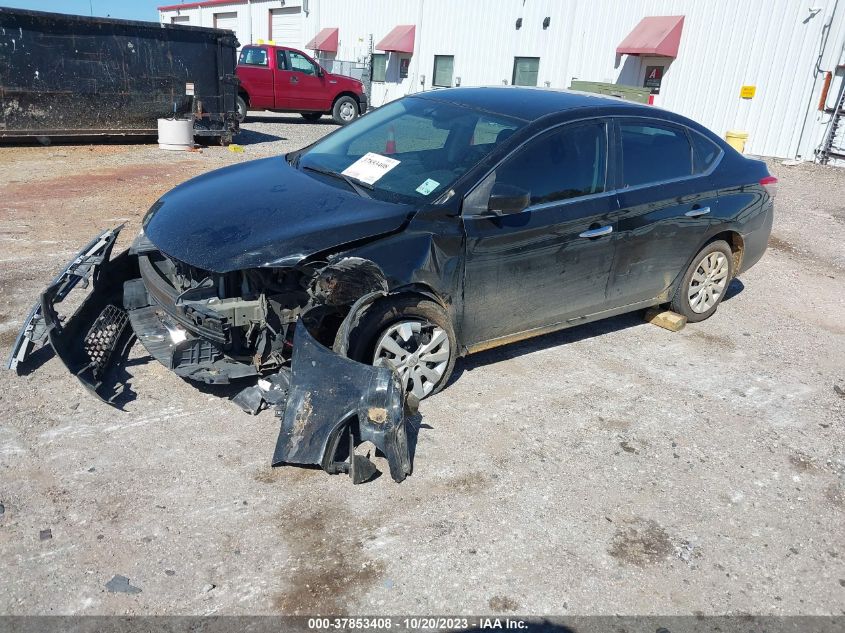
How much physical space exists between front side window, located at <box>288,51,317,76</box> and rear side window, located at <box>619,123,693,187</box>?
1385cm

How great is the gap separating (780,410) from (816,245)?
543cm

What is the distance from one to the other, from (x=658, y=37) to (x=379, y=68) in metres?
13.0

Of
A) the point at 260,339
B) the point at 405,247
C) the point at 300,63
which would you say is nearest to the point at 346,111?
the point at 300,63

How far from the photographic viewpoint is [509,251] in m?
4.02

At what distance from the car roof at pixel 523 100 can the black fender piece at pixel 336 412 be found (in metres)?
2.04

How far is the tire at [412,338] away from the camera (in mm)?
3604

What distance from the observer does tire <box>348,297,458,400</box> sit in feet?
11.8

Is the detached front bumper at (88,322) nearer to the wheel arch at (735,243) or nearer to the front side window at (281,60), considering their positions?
the wheel arch at (735,243)

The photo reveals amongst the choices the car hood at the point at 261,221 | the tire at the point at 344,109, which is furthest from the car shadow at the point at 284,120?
the car hood at the point at 261,221

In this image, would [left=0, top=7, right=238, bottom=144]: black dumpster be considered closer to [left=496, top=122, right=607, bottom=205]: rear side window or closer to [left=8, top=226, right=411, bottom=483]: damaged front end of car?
[left=8, top=226, right=411, bottom=483]: damaged front end of car

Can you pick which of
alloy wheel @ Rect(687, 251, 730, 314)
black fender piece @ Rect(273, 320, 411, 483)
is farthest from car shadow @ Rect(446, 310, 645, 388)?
black fender piece @ Rect(273, 320, 411, 483)

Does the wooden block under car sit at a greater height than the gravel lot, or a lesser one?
greater

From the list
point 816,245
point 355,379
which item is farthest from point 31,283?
point 816,245

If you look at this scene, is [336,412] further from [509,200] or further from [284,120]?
[284,120]
